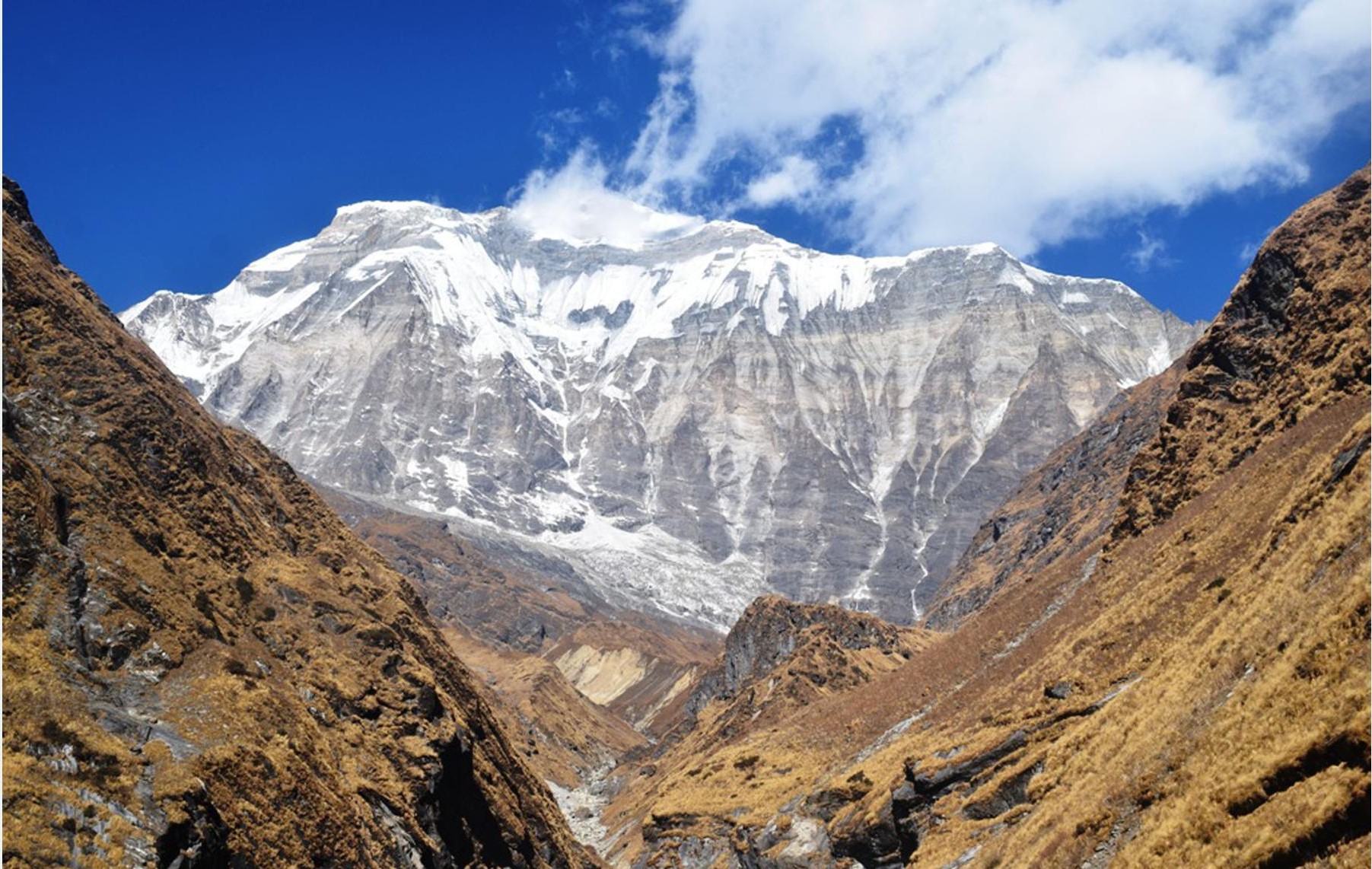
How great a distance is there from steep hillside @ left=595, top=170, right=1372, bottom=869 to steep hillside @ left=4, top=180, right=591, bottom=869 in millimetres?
19407

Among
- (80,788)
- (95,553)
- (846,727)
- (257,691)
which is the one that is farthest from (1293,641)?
(846,727)

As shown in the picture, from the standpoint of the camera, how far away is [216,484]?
5209 cm

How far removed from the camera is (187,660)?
39688mm

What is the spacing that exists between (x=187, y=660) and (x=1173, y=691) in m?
30.1

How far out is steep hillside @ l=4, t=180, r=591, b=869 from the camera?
105 ft

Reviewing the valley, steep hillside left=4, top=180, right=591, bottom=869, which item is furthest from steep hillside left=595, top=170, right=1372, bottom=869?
steep hillside left=4, top=180, right=591, bottom=869

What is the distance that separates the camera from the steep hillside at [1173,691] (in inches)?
889

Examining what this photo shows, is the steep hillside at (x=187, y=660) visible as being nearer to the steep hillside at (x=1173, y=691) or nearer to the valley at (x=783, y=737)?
the valley at (x=783, y=737)

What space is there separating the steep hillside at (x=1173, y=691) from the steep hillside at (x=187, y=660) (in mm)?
19407

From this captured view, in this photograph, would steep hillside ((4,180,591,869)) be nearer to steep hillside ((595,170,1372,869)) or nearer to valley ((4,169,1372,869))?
valley ((4,169,1372,869))

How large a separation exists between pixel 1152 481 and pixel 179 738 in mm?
56612

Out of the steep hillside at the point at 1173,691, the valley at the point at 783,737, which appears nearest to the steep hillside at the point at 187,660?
the valley at the point at 783,737

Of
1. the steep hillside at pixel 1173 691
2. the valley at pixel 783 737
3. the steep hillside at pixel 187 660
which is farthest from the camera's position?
the steep hillside at pixel 187 660

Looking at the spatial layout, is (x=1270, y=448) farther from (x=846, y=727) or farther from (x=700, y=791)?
(x=700, y=791)
